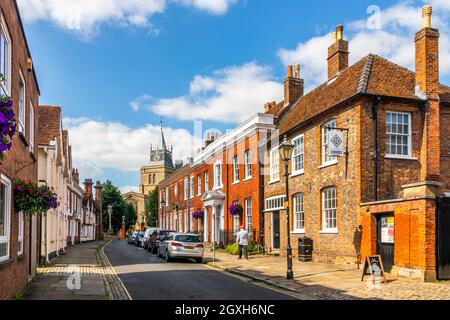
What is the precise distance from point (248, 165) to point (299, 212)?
23.8ft

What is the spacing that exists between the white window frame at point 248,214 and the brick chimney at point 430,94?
12.4 metres

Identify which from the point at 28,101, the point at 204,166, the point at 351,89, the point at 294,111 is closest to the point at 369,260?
the point at 351,89

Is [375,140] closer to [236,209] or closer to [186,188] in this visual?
[236,209]

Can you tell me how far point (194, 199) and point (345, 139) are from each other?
1013 inches

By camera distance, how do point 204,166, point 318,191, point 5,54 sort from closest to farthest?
point 5,54
point 318,191
point 204,166

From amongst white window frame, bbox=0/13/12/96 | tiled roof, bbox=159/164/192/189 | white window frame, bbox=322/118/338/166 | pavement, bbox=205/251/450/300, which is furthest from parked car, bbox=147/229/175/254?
white window frame, bbox=0/13/12/96

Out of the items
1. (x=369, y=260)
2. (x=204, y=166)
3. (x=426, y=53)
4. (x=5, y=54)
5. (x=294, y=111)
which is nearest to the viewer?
(x=5, y=54)

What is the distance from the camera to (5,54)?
10609 millimetres

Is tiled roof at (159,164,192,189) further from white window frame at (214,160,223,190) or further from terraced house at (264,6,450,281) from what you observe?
terraced house at (264,6,450,281)

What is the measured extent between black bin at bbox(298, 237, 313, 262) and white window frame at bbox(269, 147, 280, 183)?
16.9 feet

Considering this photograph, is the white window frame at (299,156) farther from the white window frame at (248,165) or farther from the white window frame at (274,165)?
the white window frame at (248,165)

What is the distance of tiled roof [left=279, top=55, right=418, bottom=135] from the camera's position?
19.7 meters
